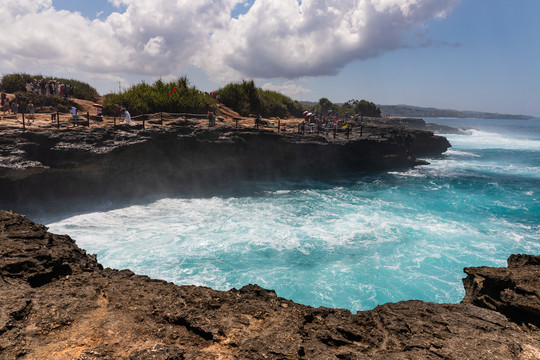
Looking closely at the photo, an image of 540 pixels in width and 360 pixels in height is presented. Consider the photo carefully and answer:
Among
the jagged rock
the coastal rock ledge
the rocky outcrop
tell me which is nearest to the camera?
the coastal rock ledge

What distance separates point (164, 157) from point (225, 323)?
59.3ft

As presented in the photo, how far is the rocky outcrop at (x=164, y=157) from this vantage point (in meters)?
16.7

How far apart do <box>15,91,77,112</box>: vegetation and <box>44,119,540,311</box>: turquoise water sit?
1166cm

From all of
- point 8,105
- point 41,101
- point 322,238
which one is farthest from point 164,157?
point 322,238

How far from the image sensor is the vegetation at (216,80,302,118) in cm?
3525

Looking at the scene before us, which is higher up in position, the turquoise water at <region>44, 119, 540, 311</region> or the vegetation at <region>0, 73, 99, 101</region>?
the vegetation at <region>0, 73, 99, 101</region>

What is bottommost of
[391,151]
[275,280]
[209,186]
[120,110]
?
[275,280]

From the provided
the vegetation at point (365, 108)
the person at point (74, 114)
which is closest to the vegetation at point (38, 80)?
the person at point (74, 114)

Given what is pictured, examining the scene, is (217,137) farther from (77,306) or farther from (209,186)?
(77,306)

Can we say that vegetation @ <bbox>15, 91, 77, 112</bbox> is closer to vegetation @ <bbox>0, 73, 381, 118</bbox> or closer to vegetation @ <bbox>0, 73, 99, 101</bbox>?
vegetation @ <bbox>0, 73, 381, 118</bbox>

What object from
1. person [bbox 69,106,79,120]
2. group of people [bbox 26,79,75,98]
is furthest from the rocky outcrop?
group of people [bbox 26,79,75,98]

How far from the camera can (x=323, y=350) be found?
438cm

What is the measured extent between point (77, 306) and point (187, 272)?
21.1 feet

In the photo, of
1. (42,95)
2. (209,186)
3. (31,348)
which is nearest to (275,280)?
(31,348)
